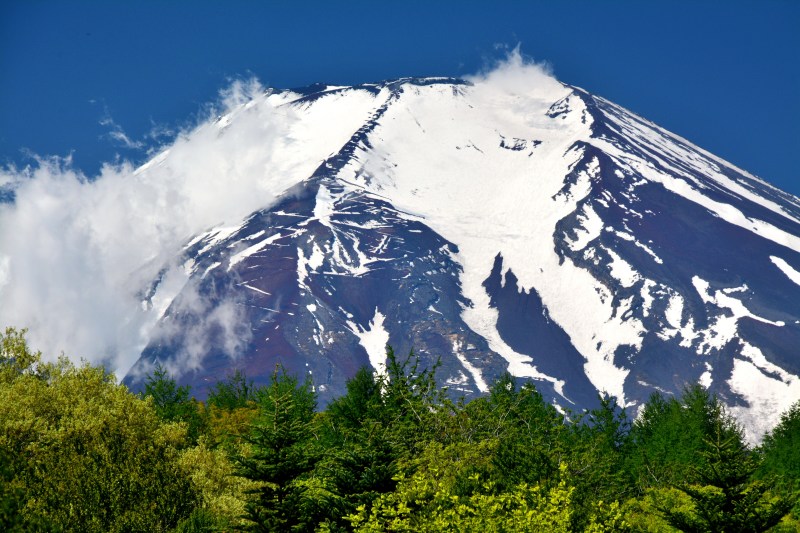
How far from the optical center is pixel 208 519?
52.7 m

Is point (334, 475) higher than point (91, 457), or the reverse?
point (91, 457)

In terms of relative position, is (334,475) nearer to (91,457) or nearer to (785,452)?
(91,457)

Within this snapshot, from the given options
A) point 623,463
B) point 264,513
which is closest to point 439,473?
point 264,513

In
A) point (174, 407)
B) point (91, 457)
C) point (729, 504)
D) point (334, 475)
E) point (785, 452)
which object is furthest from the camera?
point (174, 407)

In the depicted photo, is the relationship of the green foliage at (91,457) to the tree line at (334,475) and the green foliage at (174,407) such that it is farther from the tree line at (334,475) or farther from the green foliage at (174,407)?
the green foliage at (174,407)

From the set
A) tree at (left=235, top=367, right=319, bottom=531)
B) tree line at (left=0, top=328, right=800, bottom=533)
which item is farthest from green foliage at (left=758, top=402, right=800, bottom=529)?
tree at (left=235, top=367, right=319, bottom=531)

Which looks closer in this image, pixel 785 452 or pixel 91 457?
pixel 91 457

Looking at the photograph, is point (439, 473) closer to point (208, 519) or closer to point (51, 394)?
point (208, 519)

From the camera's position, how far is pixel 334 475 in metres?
47.4

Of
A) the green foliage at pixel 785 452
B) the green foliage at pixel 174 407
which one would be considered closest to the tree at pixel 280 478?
the green foliage at pixel 785 452

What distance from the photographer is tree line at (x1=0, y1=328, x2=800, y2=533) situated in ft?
148

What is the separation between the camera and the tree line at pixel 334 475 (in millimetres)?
45125

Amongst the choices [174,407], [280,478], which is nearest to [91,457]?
[280,478]

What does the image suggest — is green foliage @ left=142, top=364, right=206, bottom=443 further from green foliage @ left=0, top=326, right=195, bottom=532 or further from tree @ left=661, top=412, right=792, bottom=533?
tree @ left=661, top=412, right=792, bottom=533
